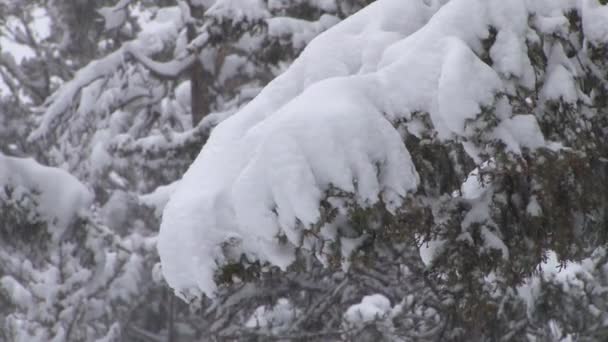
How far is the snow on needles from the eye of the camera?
2.88 m

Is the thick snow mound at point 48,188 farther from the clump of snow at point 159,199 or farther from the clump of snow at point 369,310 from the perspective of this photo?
the clump of snow at point 369,310

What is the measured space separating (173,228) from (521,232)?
1.45m

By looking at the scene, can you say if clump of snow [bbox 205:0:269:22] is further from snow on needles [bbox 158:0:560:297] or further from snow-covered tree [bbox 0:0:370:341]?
snow on needles [bbox 158:0:560:297]

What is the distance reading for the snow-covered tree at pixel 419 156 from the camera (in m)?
2.91

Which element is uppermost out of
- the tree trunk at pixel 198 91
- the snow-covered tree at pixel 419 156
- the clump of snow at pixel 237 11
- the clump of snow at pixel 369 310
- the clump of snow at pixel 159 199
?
the snow-covered tree at pixel 419 156

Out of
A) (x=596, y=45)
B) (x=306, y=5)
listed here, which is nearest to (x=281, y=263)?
(x=596, y=45)

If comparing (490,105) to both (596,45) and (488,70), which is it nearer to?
(488,70)

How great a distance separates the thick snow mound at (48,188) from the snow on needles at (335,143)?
399 centimetres

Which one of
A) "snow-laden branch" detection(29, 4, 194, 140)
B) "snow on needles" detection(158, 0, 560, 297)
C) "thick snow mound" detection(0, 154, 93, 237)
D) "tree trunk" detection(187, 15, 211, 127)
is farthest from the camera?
"tree trunk" detection(187, 15, 211, 127)

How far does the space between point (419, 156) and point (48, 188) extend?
5022 mm

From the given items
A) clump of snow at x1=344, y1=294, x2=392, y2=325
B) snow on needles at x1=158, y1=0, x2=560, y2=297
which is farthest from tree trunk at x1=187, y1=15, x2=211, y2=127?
snow on needles at x1=158, y1=0, x2=560, y2=297

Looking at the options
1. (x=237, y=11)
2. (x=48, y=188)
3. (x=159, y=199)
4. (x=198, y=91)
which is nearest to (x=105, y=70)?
(x=198, y=91)

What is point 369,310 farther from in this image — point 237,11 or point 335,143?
point 335,143

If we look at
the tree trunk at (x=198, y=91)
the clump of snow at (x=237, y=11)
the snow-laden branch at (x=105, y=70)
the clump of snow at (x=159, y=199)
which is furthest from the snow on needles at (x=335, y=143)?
the tree trunk at (x=198, y=91)
